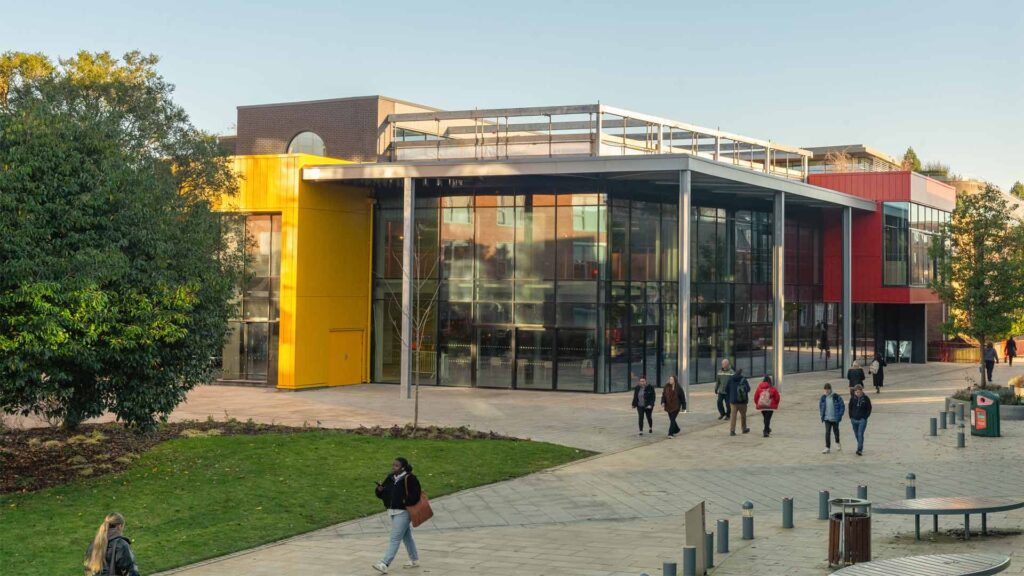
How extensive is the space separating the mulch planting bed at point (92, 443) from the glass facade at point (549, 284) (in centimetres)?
1052

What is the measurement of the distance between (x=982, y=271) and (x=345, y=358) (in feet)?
71.5

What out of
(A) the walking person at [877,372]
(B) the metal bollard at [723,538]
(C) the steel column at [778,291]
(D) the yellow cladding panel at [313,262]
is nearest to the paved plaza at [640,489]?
Answer: (B) the metal bollard at [723,538]

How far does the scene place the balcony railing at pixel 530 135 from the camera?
35094mm

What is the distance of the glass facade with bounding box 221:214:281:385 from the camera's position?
38312 millimetres

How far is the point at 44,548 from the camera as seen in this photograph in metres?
15.1

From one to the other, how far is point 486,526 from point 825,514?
16.5 ft

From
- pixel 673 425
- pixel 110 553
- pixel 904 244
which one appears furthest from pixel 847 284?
pixel 110 553

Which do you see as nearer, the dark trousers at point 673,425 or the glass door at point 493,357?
the dark trousers at point 673,425

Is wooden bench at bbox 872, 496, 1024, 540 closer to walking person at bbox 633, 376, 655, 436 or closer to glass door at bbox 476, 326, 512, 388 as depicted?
walking person at bbox 633, 376, 655, 436

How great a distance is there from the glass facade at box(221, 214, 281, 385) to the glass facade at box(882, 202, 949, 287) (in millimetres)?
26967

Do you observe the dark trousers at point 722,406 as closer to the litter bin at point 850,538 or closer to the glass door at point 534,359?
the glass door at point 534,359

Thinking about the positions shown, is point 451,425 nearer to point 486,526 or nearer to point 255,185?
point 486,526

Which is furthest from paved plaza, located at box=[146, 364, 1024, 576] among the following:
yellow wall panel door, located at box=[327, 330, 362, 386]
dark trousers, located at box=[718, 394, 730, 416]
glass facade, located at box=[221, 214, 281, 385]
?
yellow wall panel door, located at box=[327, 330, 362, 386]

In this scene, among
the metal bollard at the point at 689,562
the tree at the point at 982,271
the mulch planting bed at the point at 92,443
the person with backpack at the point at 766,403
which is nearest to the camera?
the metal bollard at the point at 689,562
